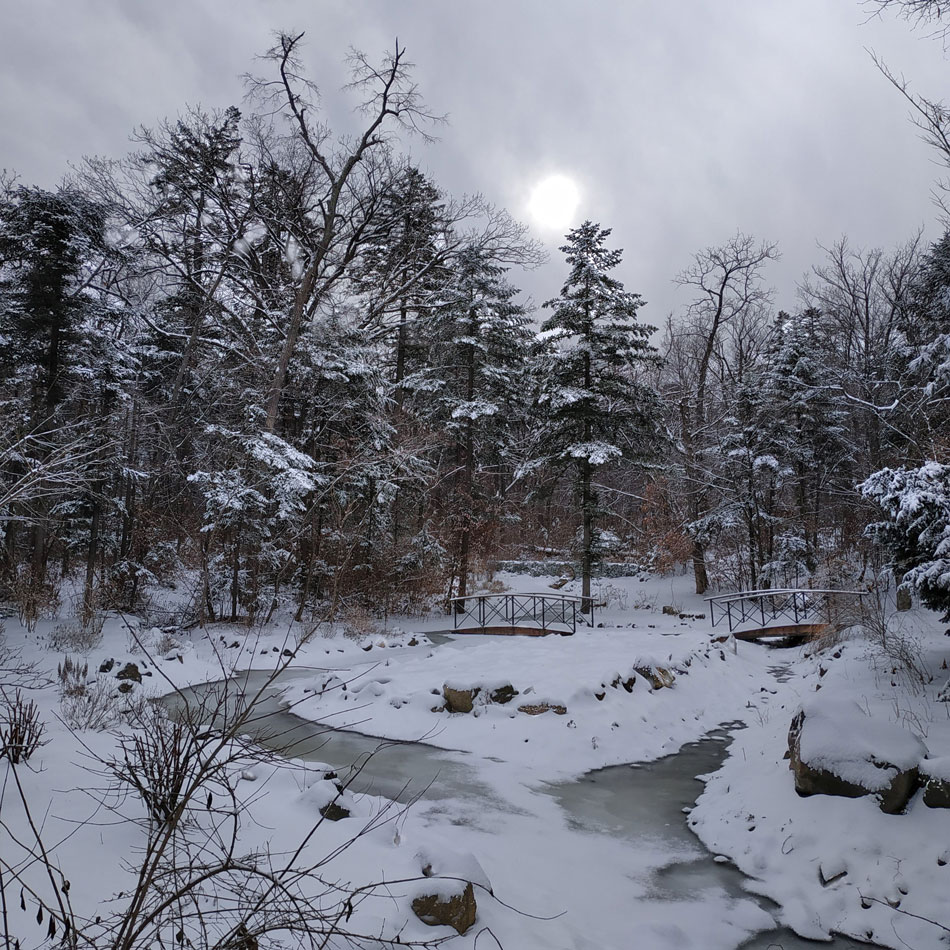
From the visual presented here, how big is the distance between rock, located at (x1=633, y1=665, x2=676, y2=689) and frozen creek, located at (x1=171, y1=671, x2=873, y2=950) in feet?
3.71

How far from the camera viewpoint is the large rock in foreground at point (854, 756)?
15.6ft

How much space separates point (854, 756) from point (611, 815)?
2284 millimetres

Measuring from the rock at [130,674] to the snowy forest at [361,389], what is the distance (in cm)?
352

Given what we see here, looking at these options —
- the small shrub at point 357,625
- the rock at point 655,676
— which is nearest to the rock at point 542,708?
the rock at point 655,676

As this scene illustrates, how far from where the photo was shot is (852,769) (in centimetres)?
501

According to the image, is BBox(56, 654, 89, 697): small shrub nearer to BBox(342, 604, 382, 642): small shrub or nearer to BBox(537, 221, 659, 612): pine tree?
BBox(342, 604, 382, 642): small shrub

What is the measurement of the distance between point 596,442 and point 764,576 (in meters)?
6.84

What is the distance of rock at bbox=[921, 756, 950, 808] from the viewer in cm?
453

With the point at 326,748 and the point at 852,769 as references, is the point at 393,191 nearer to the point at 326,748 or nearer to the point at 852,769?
the point at 326,748

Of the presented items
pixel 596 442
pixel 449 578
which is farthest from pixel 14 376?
pixel 596 442

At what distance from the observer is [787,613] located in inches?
651

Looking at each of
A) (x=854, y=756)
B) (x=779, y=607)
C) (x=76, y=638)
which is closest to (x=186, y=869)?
(x=854, y=756)

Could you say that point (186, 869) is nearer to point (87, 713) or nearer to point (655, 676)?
point (87, 713)

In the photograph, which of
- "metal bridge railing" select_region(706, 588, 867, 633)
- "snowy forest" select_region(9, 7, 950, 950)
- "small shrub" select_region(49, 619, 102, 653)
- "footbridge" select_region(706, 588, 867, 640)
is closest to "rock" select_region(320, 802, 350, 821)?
"snowy forest" select_region(9, 7, 950, 950)
